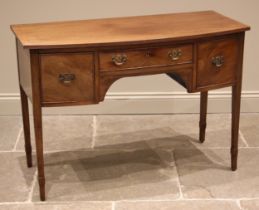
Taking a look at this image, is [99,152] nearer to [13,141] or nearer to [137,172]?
[137,172]

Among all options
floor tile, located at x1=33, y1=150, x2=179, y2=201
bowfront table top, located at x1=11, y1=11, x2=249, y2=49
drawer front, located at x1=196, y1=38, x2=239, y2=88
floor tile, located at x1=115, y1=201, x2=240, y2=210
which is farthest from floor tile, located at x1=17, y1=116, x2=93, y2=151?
drawer front, located at x1=196, y1=38, x2=239, y2=88

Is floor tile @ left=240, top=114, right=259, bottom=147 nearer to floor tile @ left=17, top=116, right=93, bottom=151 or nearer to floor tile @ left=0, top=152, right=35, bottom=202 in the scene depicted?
floor tile @ left=17, top=116, right=93, bottom=151

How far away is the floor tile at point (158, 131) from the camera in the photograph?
3201 millimetres

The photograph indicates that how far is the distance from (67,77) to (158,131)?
3.87 feet

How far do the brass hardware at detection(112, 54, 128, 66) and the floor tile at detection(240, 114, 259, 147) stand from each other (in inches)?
47.1

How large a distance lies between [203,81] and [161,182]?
583 mm

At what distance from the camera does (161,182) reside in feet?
9.00

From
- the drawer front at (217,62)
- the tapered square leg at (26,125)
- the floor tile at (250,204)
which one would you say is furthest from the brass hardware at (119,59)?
the floor tile at (250,204)

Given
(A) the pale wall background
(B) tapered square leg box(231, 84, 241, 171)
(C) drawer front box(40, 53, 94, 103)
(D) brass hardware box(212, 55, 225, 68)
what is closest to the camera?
(C) drawer front box(40, 53, 94, 103)

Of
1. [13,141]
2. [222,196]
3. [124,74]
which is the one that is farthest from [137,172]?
[13,141]

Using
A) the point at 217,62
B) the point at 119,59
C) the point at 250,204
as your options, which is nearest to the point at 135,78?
the point at 217,62

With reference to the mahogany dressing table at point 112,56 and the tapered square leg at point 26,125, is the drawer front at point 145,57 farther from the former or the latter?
the tapered square leg at point 26,125

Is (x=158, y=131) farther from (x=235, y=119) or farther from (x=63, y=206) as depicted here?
(x=63, y=206)

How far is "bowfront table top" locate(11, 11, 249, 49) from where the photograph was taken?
232cm
